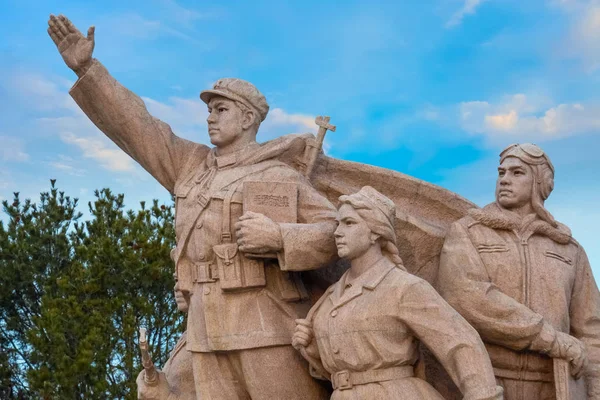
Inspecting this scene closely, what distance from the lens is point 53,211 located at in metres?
18.7

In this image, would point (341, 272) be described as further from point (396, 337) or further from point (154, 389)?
point (154, 389)

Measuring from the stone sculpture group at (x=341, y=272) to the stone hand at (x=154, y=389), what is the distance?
10 mm

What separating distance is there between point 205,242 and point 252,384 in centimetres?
107

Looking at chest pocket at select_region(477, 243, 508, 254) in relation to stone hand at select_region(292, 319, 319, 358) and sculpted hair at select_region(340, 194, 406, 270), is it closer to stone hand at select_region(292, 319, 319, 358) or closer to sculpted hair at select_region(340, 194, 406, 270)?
sculpted hair at select_region(340, 194, 406, 270)

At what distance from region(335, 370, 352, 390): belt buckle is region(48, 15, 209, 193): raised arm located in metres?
2.20

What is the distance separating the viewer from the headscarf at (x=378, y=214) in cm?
684

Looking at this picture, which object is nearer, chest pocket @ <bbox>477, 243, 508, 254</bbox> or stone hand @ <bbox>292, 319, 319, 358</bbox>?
stone hand @ <bbox>292, 319, 319, 358</bbox>

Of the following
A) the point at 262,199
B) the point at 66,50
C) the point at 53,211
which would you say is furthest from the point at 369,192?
the point at 53,211

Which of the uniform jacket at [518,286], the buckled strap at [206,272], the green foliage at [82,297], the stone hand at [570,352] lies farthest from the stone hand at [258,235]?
the green foliage at [82,297]

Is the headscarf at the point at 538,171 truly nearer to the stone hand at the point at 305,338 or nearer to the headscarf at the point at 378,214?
the headscarf at the point at 378,214

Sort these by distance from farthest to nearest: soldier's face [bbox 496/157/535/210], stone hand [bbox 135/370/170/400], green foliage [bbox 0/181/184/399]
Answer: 1. green foliage [bbox 0/181/184/399]
2. soldier's face [bbox 496/157/535/210]
3. stone hand [bbox 135/370/170/400]

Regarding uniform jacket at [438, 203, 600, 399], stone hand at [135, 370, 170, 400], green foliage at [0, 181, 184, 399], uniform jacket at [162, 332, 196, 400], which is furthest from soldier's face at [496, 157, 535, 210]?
green foliage at [0, 181, 184, 399]

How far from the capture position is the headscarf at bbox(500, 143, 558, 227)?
25.1ft

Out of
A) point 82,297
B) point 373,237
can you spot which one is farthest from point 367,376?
point 82,297
